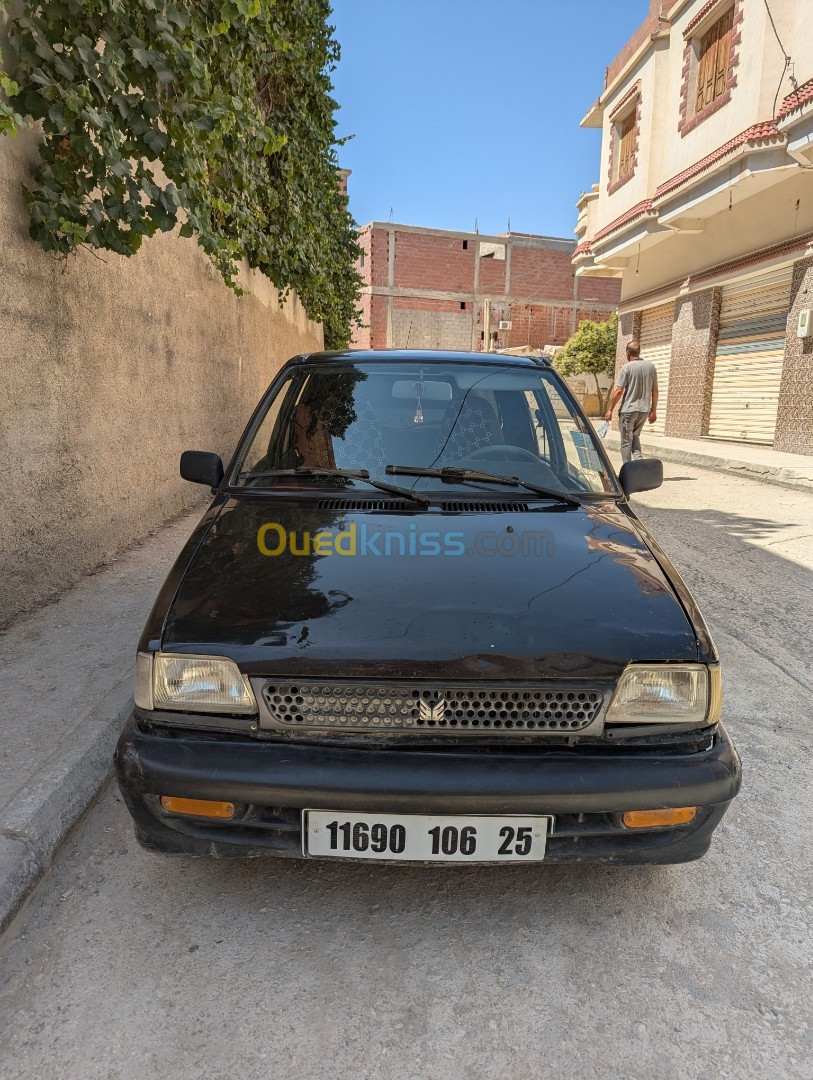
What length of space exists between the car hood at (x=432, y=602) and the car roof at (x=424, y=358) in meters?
1.09

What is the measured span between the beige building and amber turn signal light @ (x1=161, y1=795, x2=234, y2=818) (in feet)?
37.2

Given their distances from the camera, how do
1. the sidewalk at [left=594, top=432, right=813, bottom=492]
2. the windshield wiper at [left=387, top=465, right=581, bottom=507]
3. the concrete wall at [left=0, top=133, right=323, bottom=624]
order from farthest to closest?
the sidewalk at [left=594, top=432, right=813, bottom=492] → the concrete wall at [left=0, top=133, right=323, bottom=624] → the windshield wiper at [left=387, top=465, right=581, bottom=507]

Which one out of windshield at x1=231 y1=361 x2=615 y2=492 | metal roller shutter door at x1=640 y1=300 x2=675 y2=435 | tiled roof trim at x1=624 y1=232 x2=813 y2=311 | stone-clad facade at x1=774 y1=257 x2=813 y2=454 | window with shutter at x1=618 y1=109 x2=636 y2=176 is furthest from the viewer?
metal roller shutter door at x1=640 y1=300 x2=675 y2=435

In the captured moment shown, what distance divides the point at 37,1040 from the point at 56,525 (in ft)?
10.6

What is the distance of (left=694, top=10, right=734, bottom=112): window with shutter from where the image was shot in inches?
500

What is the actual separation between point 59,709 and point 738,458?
10.8 m

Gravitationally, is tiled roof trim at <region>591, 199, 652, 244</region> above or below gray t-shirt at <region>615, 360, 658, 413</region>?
above

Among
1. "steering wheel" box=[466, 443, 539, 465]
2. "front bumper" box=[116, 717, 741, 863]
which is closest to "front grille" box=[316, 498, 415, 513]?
"steering wheel" box=[466, 443, 539, 465]

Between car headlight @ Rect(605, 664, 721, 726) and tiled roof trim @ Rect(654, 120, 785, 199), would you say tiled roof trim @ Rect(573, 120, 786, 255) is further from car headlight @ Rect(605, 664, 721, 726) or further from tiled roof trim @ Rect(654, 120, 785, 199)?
car headlight @ Rect(605, 664, 721, 726)

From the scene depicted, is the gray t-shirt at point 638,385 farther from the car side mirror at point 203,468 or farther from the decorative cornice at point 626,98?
the decorative cornice at point 626,98

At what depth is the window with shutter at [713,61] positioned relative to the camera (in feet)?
41.6

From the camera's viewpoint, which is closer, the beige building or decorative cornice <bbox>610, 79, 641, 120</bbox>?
the beige building

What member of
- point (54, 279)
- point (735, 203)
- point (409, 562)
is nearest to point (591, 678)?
point (409, 562)

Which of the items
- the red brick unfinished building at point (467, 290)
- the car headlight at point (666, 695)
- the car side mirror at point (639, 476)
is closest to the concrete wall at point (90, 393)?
the car side mirror at point (639, 476)
